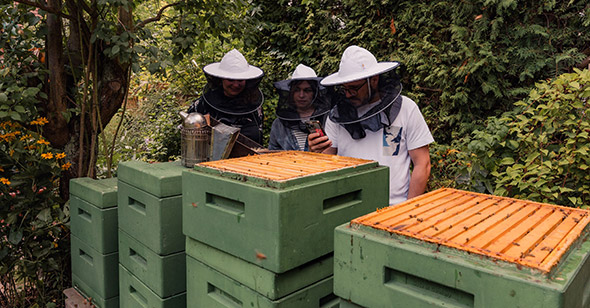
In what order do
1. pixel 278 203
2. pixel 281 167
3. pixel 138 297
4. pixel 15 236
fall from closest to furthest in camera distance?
pixel 278 203, pixel 281 167, pixel 138 297, pixel 15 236

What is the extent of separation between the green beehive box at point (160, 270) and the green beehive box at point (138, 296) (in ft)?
0.07

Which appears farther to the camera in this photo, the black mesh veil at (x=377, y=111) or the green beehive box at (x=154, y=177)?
the black mesh veil at (x=377, y=111)

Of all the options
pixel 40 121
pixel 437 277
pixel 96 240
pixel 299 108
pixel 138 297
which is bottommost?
pixel 138 297

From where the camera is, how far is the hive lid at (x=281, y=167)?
129 cm

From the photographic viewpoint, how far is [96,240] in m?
2.24

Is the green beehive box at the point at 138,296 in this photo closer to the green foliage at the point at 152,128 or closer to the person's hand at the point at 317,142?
the person's hand at the point at 317,142

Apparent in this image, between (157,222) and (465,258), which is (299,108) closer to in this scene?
(157,222)

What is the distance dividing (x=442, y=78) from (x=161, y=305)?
3.63m

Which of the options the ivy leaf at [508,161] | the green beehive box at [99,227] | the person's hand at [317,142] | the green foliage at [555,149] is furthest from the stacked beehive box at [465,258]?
the green beehive box at [99,227]

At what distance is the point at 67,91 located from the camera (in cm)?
309

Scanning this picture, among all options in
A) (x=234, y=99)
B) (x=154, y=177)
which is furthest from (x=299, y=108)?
(x=154, y=177)

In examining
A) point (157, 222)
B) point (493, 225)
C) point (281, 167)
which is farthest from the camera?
point (157, 222)

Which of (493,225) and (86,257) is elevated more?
(493,225)

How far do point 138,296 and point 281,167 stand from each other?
1.04 meters
